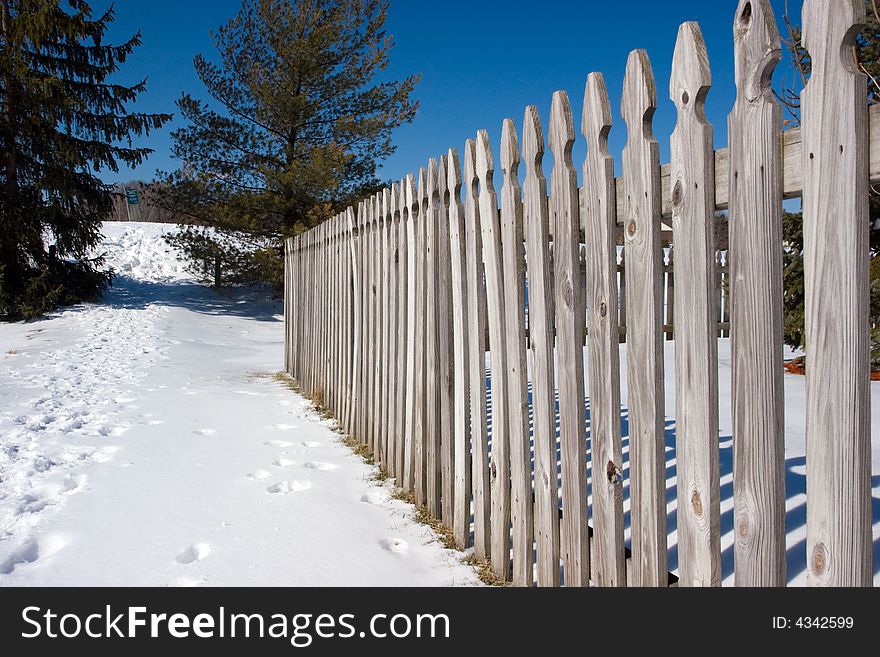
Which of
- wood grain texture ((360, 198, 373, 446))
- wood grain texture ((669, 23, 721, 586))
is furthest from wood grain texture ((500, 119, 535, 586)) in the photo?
wood grain texture ((360, 198, 373, 446))

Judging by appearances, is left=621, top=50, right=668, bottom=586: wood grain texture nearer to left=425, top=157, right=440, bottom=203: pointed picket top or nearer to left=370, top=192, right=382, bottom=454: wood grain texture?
left=425, top=157, right=440, bottom=203: pointed picket top

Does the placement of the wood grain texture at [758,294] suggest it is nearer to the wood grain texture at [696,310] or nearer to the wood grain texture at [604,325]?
the wood grain texture at [696,310]

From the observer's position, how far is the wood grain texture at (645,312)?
72.7 inches

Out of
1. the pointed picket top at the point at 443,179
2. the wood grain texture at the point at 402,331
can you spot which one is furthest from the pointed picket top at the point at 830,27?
the wood grain texture at the point at 402,331

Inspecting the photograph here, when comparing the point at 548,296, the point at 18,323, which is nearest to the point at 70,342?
the point at 18,323

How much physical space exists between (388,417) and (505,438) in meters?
1.68

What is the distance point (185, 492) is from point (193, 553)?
884 millimetres

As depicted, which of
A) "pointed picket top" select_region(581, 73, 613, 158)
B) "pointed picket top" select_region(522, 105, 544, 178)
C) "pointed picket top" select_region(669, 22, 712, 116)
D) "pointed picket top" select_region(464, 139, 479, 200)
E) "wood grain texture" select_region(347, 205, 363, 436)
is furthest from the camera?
"wood grain texture" select_region(347, 205, 363, 436)

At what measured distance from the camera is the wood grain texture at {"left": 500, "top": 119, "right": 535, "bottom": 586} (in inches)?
104

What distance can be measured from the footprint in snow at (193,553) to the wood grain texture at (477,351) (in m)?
1.19

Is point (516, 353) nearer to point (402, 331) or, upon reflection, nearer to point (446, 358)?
point (446, 358)

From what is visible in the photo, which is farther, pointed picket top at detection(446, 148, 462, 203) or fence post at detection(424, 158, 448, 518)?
fence post at detection(424, 158, 448, 518)

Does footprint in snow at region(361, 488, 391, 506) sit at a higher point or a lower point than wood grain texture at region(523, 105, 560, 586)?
lower

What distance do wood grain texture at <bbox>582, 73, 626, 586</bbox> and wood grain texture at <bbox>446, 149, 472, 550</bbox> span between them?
1065 millimetres
